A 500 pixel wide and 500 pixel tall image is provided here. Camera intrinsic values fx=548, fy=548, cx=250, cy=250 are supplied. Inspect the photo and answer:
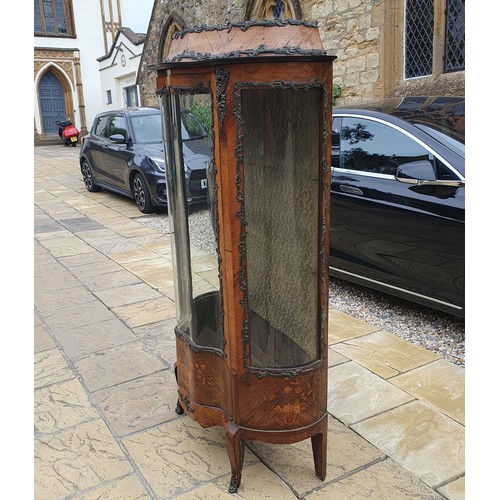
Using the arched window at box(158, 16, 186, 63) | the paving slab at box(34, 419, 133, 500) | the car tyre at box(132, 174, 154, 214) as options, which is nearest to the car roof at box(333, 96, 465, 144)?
the paving slab at box(34, 419, 133, 500)

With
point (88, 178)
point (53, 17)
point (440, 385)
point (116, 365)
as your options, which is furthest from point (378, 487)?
point (53, 17)

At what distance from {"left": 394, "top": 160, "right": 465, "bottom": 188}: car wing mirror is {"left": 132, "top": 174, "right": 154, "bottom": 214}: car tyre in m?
6.00

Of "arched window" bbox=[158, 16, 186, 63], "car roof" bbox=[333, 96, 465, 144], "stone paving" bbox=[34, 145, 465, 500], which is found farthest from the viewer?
"arched window" bbox=[158, 16, 186, 63]

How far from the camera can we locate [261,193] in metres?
2.69

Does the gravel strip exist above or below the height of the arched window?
below

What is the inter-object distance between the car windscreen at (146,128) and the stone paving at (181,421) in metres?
5.34

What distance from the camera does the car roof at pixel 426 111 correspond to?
4340mm

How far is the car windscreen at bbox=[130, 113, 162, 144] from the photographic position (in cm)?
1013

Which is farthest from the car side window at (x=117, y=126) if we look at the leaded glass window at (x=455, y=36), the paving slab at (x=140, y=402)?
the paving slab at (x=140, y=402)

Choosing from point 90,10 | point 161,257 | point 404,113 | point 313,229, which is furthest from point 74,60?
point 313,229

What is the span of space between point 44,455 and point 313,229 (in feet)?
6.07

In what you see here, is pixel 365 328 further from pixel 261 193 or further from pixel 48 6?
pixel 48 6

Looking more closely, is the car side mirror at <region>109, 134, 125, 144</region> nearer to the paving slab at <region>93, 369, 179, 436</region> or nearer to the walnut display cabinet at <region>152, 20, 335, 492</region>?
the paving slab at <region>93, 369, 179, 436</region>

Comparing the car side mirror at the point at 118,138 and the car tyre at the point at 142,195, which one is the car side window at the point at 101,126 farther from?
the car tyre at the point at 142,195
